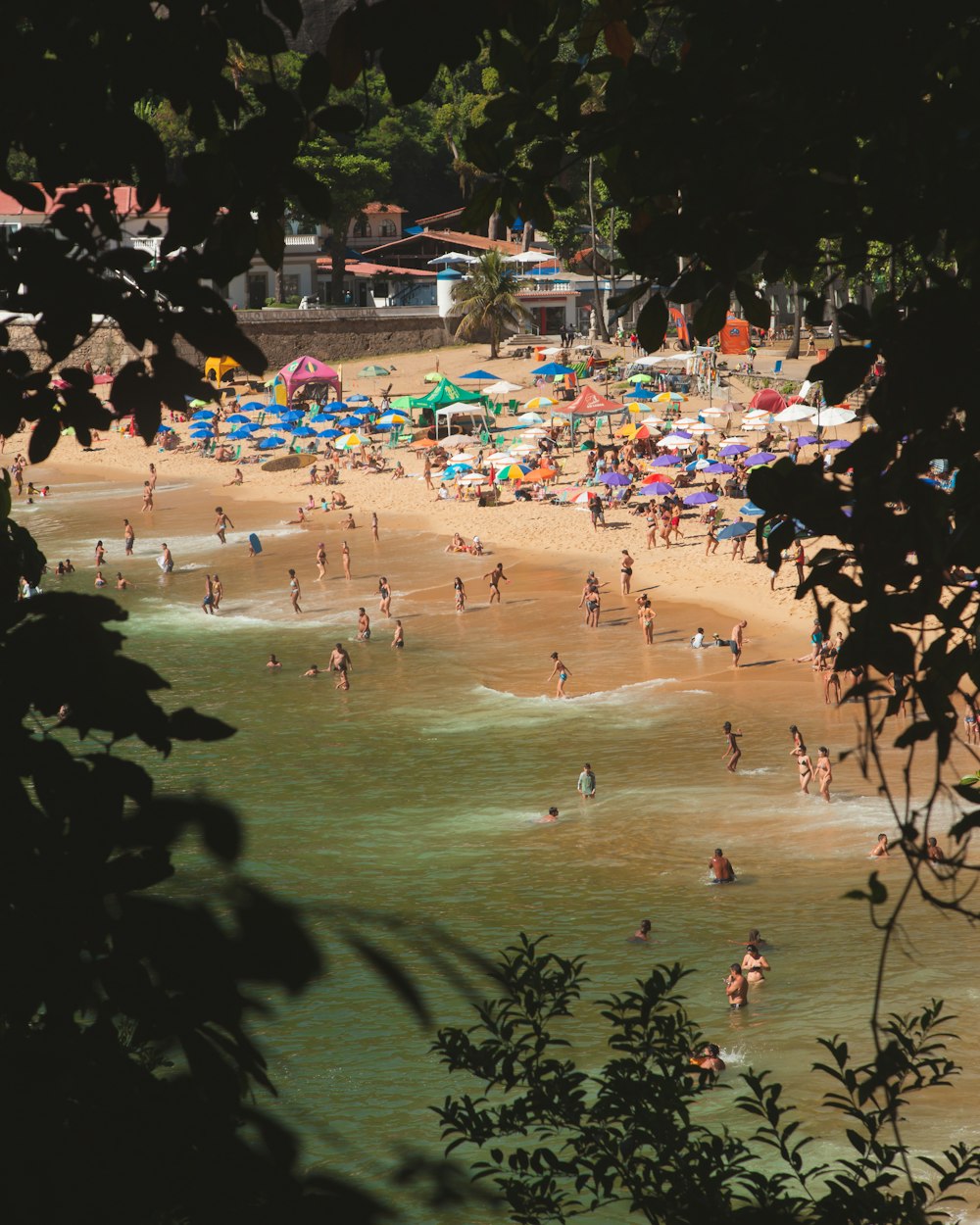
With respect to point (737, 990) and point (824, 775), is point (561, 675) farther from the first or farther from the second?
point (737, 990)

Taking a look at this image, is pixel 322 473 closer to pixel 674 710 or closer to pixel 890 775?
pixel 674 710

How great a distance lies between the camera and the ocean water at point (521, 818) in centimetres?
1494

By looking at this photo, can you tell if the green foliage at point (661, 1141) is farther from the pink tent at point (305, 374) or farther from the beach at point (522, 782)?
the pink tent at point (305, 374)

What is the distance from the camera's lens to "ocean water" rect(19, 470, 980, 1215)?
14938mm

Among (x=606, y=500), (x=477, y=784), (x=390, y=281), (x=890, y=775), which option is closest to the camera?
(x=890, y=775)

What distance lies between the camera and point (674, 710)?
26.1m

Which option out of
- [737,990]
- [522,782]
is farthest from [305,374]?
[737,990]

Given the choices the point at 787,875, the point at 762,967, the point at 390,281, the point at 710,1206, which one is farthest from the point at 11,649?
the point at 390,281

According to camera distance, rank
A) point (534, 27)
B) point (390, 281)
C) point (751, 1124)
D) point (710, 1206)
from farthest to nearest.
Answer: point (390, 281)
point (751, 1124)
point (710, 1206)
point (534, 27)

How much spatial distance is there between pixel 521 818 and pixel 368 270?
60570mm

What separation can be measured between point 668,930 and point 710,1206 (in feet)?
42.5

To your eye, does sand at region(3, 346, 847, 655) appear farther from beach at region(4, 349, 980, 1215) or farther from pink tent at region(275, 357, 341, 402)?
pink tent at region(275, 357, 341, 402)

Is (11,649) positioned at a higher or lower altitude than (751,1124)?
higher

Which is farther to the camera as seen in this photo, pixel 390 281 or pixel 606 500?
pixel 390 281
